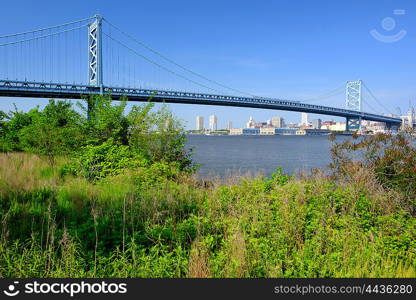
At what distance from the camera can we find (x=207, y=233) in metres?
3.37

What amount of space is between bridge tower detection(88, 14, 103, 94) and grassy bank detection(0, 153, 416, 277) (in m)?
44.2

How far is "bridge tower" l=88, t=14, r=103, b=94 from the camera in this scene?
4559 centimetres

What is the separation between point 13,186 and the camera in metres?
5.25

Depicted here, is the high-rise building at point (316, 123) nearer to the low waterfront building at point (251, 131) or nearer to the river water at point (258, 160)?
the low waterfront building at point (251, 131)

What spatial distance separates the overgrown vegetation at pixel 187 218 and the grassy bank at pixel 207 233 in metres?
0.02

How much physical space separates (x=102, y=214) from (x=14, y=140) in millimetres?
13465

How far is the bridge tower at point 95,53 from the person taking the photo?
150 feet

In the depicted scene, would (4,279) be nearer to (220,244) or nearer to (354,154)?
(220,244)

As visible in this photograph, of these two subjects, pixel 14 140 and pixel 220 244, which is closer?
pixel 220 244

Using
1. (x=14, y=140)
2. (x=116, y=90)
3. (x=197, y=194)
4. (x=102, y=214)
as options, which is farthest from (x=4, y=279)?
(x=116, y=90)

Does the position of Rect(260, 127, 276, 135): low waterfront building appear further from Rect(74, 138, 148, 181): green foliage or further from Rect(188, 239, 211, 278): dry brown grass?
Rect(188, 239, 211, 278): dry brown grass

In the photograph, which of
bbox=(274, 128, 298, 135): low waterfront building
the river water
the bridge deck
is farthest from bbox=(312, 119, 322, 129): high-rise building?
the river water

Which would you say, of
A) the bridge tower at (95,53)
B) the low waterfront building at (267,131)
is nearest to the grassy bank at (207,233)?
the bridge tower at (95,53)

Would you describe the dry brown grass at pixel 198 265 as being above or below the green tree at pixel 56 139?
below
